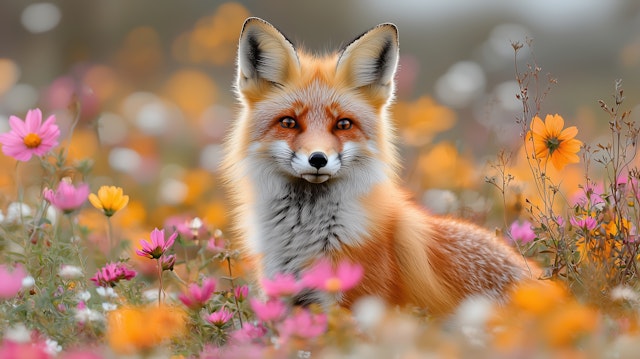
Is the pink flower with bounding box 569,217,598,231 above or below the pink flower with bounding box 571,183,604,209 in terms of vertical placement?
below

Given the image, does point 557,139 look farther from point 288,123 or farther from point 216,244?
point 216,244

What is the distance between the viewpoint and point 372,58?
4.13 m

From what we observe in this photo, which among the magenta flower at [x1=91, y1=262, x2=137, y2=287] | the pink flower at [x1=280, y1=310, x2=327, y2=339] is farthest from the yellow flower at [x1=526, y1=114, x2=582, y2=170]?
the magenta flower at [x1=91, y1=262, x2=137, y2=287]

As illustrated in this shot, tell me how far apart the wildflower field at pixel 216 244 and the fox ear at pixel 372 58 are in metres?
0.63

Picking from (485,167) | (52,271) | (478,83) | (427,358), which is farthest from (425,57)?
(427,358)

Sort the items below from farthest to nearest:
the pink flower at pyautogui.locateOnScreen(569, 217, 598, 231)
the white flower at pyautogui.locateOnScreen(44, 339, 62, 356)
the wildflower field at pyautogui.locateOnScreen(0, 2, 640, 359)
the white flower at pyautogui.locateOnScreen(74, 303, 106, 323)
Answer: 1. the pink flower at pyautogui.locateOnScreen(569, 217, 598, 231)
2. the white flower at pyautogui.locateOnScreen(74, 303, 106, 323)
3. the white flower at pyautogui.locateOnScreen(44, 339, 62, 356)
4. the wildflower field at pyautogui.locateOnScreen(0, 2, 640, 359)

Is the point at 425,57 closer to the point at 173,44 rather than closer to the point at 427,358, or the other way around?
the point at 173,44

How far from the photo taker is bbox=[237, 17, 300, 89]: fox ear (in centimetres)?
401

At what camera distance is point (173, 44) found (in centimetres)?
978

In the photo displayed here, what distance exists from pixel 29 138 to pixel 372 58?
1.72 m

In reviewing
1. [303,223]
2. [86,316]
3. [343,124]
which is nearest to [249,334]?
[86,316]

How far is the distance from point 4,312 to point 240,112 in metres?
1.57

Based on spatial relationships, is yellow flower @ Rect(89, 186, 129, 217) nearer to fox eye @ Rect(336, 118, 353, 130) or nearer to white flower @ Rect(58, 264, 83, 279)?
white flower @ Rect(58, 264, 83, 279)

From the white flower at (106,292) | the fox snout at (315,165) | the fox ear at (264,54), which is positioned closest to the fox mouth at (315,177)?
the fox snout at (315,165)
